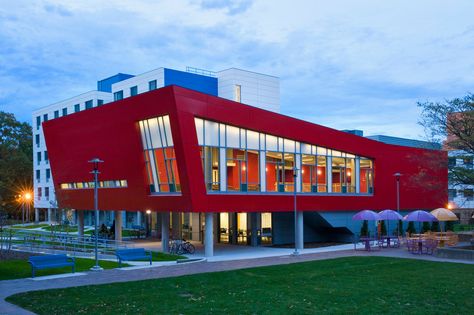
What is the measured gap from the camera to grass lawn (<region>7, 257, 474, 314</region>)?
13.3m

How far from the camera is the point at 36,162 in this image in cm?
7600

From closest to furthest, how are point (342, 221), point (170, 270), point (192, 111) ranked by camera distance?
point (170, 270) < point (192, 111) < point (342, 221)

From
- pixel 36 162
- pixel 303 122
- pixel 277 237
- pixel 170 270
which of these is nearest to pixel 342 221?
pixel 277 237

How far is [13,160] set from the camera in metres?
76.1

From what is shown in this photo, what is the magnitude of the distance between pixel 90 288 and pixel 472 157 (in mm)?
22401

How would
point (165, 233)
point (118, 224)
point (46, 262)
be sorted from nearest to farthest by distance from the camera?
point (46, 262) < point (165, 233) < point (118, 224)

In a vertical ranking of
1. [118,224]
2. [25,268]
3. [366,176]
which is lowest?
[25,268]

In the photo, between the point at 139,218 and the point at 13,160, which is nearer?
the point at 139,218

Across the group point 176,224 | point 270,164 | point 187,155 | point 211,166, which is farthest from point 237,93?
point 187,155

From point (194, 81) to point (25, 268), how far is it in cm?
3251

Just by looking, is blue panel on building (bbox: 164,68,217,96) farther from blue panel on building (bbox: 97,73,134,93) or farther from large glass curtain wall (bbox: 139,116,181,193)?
large glass curtain wall (bbox: 139,116,181,193)

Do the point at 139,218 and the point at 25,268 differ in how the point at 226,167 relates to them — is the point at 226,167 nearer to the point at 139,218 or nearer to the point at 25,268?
the point at 25,268

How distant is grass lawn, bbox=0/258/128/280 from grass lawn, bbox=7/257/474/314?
4.92 m

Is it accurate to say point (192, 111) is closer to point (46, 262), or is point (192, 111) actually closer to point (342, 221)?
point (46, 262)
